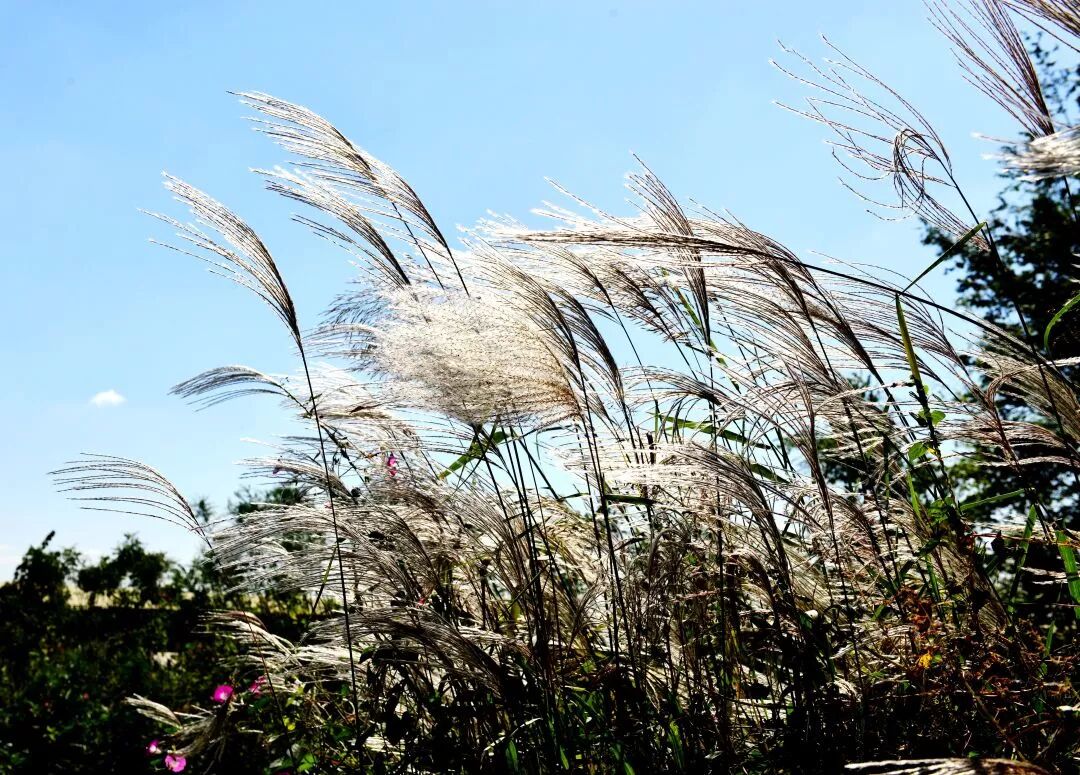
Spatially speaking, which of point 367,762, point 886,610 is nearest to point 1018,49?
point 886,610

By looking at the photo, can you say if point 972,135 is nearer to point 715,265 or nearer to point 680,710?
point 715,265

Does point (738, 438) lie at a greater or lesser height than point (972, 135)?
lesser

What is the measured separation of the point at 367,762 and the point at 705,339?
4.65 ft

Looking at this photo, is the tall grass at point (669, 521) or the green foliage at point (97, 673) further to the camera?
the green foliage at point (97, 673)

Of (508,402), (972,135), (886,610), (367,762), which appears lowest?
(367,762)

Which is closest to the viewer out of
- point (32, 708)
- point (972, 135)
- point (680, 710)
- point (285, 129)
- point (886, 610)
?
point (972, 135)

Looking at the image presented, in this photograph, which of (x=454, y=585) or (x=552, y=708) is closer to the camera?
(x=552, y=708)

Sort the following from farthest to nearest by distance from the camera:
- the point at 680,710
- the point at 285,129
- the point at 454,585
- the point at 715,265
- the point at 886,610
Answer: the point at 454,585 < the point at 285,129 < the point at 886,610 < the point at 680,710 < the point at 715,265

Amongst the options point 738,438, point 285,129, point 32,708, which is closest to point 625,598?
point 738,438

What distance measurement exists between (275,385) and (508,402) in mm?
→ 1177

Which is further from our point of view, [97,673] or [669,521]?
[97,673]

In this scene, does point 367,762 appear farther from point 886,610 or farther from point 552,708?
point 886,610

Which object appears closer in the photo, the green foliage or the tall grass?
the tall grass

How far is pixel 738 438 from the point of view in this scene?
2377 millimetres
